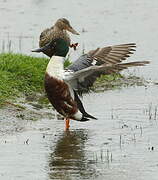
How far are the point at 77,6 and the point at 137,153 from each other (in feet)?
35.9

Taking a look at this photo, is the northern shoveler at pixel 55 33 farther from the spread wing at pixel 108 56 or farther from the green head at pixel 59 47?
the green head at pixel 59 47

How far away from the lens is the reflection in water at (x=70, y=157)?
7.71 m

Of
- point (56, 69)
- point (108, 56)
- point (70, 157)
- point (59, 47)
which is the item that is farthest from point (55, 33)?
point (70, 157)

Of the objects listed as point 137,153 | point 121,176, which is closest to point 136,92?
point 137,153

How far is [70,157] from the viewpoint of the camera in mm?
8398

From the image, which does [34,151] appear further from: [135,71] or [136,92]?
[135,71]

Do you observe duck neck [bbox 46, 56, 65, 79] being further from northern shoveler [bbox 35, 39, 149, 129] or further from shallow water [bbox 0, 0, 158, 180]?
shallow water [bbox 0, 0, 158, 180]

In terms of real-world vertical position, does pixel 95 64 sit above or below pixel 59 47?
below

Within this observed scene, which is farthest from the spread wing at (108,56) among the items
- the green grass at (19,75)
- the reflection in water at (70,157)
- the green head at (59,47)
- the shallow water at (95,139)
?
the green grass at (19,75)

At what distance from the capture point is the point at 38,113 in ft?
33.9

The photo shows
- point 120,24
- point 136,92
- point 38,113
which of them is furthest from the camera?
point 120,24

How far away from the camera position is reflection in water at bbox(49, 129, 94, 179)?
771cm

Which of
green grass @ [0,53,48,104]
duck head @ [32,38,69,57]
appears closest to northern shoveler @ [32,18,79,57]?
green grass @ [0,53,48,104]

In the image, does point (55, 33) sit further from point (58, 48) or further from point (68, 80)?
point (68, 80)
